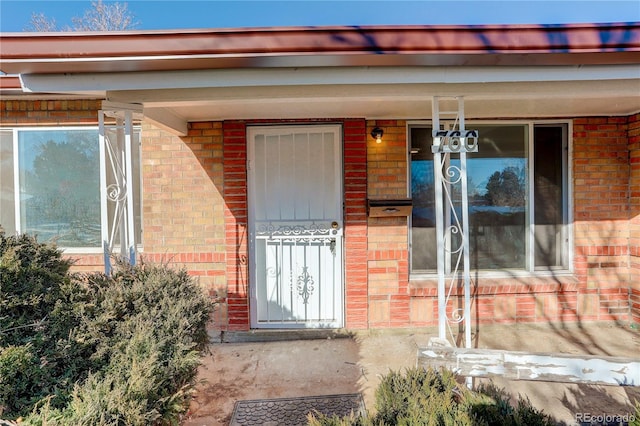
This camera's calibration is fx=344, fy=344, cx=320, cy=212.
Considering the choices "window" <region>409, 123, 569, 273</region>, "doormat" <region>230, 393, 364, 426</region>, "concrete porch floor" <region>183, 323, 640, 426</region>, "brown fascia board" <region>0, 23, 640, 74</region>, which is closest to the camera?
"brown fascia board" <region>0, 23, 640, 74</region>

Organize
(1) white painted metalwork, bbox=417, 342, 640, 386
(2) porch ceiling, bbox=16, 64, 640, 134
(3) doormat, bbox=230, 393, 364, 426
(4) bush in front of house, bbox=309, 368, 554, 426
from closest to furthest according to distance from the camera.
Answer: (4) bush in front of house, bbox=309, 368, 554, 426 < (1) white painted metalwork, bbox=417, 342, 640, 386 < (2) porch ceiling, bbox=16, 64, 640, 134 < (3) doormat, bbox=230, 393, 364, 426

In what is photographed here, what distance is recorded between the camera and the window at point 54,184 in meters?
4.12

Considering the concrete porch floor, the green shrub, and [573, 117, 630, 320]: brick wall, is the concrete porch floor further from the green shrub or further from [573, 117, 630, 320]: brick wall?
the green shrub

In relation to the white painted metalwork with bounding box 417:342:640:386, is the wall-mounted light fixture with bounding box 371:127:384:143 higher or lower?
higher

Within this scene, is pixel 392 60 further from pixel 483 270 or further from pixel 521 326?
pixel 521 326

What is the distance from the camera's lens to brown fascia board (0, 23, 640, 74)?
7.43 feet

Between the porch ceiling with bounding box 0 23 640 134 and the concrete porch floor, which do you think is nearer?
the porch ceiling with bounding box 0 23 640 134

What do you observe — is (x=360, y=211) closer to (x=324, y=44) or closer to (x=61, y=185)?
(x=324, y=44)

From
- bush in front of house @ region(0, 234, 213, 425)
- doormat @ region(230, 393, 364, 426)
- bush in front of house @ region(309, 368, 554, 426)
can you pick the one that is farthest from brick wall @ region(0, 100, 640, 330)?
bush in front of house @ region(309, 368, 554, 426)

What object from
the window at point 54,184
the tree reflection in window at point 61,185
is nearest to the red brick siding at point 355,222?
the window at point 54,184

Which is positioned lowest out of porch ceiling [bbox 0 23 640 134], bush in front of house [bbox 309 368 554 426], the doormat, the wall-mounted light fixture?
the doormat

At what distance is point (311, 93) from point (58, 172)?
3456 millimetres

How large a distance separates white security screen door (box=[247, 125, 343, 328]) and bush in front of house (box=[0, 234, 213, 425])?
1.65m

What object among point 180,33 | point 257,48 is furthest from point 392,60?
point 180,33
